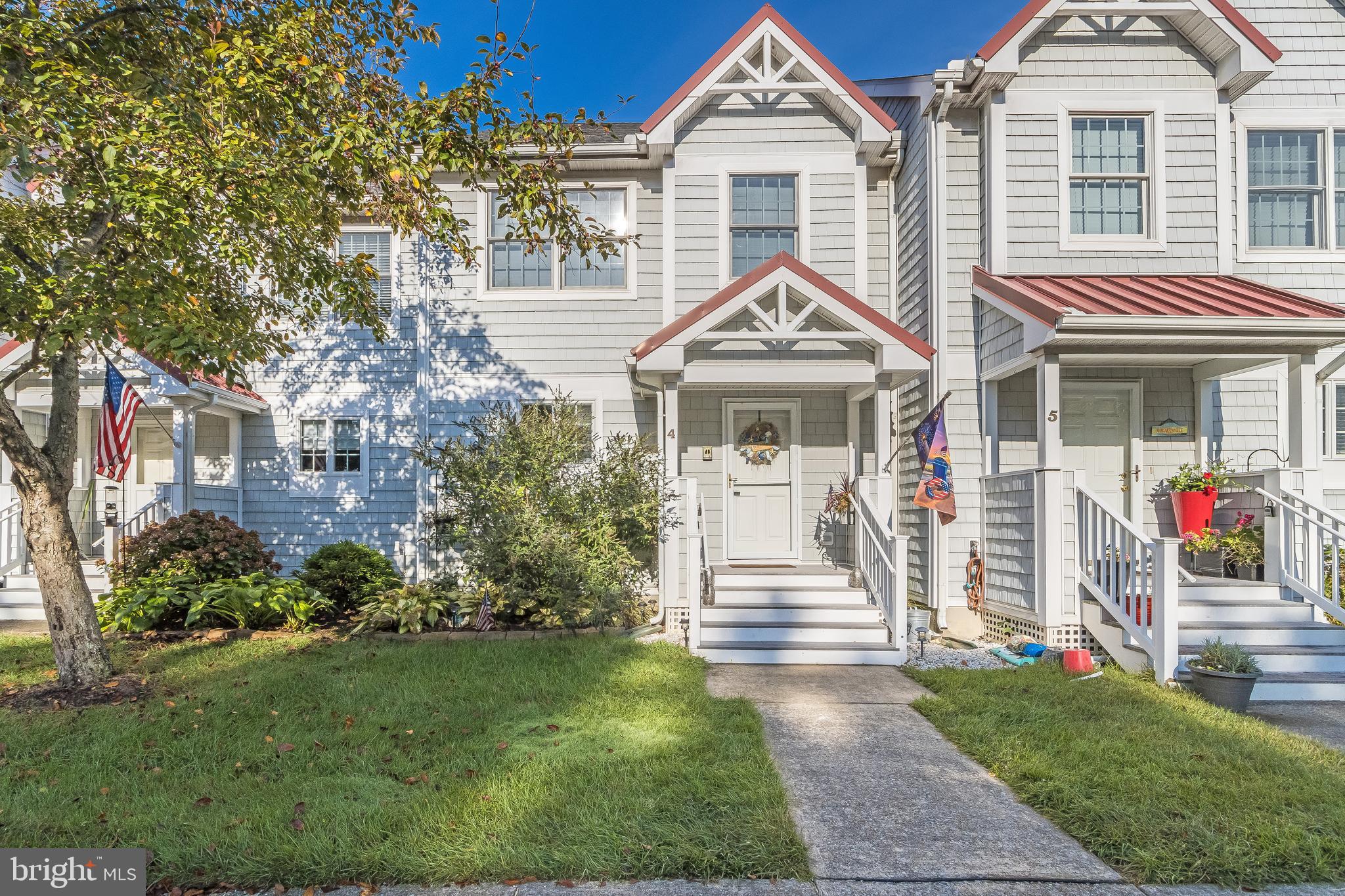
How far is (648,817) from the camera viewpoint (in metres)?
3.41

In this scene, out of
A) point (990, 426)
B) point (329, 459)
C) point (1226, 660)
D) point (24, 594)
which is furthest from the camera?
point (329, 459)

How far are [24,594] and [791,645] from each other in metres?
9.54

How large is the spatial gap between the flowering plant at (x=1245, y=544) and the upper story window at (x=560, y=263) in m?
7.44

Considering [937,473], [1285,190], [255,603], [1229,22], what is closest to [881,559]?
[937,473]

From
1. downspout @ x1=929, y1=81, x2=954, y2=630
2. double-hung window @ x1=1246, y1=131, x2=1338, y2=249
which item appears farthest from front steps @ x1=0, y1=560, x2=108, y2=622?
double-hung window @ x1=1246, y1=131, x2=1338, y2=249

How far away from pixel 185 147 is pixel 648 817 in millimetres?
Result: 5062

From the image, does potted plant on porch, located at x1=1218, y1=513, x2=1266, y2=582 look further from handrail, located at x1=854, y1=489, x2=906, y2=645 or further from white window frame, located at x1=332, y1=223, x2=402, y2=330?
white window frame, located at x1=332, y1=223, x2=402, y2=330

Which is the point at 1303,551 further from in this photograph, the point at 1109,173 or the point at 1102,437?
the point at 1109,173

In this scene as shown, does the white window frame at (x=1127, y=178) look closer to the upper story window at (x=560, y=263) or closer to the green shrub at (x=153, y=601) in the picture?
the upper story window at (x=560, y=263)

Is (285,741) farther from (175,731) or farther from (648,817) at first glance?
(648,817)

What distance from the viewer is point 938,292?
8.27m

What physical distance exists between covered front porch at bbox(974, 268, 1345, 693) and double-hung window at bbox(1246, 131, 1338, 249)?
4.07 feet

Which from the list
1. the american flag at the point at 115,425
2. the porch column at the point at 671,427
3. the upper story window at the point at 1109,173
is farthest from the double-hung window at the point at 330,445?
the upper story window at the point at 1109,173

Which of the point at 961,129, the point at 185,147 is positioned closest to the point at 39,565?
the point at 185,147
